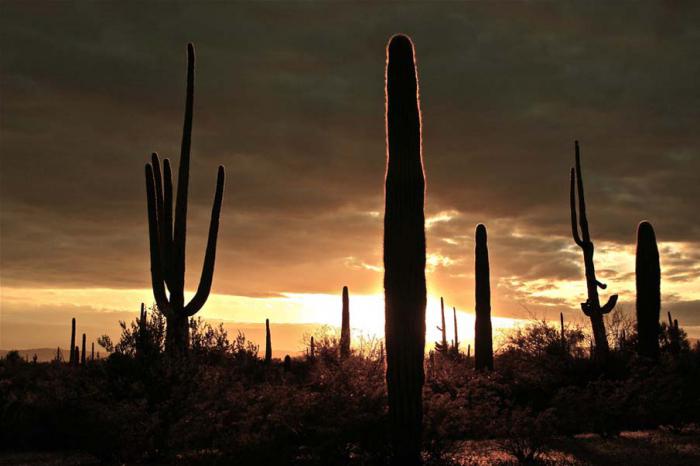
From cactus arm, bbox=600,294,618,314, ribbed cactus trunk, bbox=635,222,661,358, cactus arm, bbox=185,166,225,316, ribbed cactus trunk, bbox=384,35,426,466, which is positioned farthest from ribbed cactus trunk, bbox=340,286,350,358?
ribbed cactus trunk, bbox=384,35,426,466

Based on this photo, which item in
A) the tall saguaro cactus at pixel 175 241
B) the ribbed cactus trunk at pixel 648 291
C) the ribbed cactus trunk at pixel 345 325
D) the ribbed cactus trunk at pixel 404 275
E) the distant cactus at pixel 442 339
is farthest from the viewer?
the distant cactus at pixel 442 339

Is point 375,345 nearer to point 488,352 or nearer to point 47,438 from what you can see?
point 488,352

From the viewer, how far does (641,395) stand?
72.3ft

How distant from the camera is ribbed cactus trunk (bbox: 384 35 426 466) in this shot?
50.1ft

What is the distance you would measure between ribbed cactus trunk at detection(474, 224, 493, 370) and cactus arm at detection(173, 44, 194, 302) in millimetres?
11665

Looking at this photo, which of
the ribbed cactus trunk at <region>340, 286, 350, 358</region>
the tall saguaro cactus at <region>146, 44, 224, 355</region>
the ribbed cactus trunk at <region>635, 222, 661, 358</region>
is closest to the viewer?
the tall saguaro cactus at <region>146, 44, 224, 355</region>

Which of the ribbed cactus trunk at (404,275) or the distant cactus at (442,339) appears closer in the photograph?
the ribbed cactus trunk at (404,275)

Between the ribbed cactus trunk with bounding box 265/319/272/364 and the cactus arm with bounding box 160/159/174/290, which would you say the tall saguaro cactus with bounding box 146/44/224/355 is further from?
the ribbed cactus trunk with bounding box 265/319/272/364

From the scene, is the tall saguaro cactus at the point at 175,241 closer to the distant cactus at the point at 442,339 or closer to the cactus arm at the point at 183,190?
the cactus arm at the point at 183,190

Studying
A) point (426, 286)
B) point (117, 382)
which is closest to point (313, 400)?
point (426, 286)

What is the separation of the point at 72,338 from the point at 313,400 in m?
45.6

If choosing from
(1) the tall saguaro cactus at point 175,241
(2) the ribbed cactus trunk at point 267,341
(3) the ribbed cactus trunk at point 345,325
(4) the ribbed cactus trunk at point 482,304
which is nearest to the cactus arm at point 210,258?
(1) the tall saguaro cactus at point 175,241

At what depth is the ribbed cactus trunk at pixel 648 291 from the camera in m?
28.5

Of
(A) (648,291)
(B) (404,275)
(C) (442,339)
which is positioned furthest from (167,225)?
(C) (442,339)
